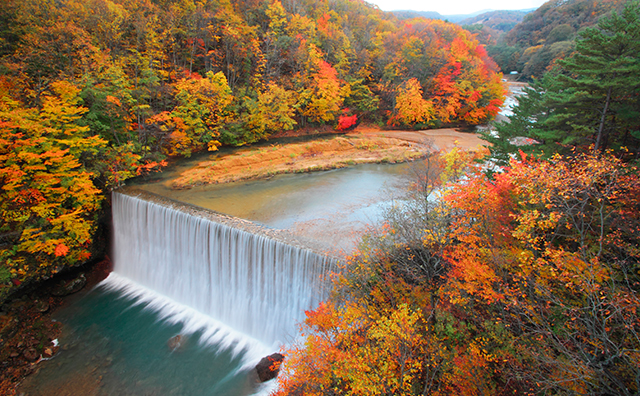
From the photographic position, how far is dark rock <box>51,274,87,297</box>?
13598 mm

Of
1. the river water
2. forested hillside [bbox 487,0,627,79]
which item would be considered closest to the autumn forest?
the river water

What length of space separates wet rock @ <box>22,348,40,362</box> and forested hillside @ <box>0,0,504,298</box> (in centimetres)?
307

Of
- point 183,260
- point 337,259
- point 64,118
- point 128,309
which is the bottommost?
point 128,309

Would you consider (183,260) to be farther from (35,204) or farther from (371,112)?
(371,112)

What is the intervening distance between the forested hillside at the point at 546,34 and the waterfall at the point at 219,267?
4485 centimetres

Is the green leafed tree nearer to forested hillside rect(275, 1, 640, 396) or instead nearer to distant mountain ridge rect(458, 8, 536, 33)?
forested hillside rect(275, 1, 640, 396)

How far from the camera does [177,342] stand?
1154 centimetres

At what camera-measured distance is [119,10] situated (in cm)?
2120

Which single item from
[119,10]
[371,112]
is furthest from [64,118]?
[371,112]

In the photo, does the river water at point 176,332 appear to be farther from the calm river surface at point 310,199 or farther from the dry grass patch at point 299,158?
the dry grass patch at point 299,158

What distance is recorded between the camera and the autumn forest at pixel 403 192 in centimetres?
618

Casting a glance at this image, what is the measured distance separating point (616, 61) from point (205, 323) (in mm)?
16685

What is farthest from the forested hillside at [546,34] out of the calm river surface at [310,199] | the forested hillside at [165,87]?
the calm river surface at [310,199]

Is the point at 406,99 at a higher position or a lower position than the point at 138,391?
higher
